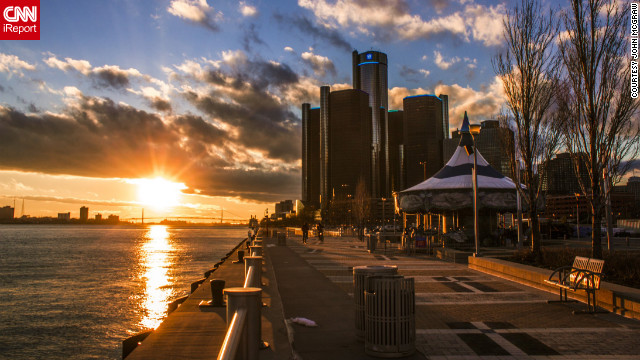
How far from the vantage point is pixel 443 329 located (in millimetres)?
7984

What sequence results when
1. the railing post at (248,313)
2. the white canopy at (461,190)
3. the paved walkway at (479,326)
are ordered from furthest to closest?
the white canopy at (461,190) → the paved walkway at (479,326) → the railing post at (248,313)

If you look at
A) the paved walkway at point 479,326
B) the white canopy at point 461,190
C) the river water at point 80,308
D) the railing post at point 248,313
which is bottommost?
the river water at point 80,308

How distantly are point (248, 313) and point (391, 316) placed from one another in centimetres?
253

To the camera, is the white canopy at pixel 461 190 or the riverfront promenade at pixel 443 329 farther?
the white canopy at pixel 461 190

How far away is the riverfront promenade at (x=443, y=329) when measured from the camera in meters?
6.39


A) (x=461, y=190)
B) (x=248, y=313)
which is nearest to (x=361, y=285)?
(x=248, y=313)

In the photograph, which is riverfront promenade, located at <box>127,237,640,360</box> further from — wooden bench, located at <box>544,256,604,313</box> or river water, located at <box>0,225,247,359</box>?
river water, located at <box>0,225,247,359</box>

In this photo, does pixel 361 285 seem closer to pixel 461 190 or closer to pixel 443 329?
pixel 443 329

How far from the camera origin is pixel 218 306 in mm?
9633

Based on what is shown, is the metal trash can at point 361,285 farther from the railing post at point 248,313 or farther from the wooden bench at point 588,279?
the wooden bench at point 588,279

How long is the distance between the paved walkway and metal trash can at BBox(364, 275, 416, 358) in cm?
27

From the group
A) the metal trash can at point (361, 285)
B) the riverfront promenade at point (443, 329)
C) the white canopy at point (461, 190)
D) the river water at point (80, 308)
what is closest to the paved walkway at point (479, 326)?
the riverfront promenade at point (443, 329)

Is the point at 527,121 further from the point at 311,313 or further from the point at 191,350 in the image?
the point at 191,350

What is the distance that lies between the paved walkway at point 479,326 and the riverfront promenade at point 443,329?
15mm
